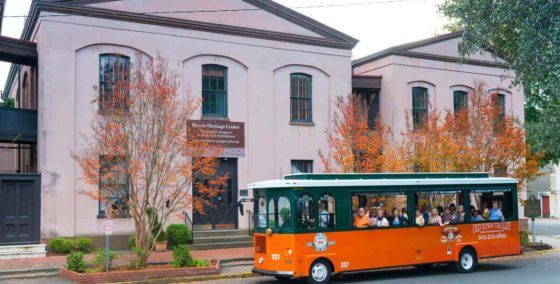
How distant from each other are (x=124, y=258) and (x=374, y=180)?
754 cm

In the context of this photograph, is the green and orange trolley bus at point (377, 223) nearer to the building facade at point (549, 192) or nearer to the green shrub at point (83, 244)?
the green shrub at point (83, 244)

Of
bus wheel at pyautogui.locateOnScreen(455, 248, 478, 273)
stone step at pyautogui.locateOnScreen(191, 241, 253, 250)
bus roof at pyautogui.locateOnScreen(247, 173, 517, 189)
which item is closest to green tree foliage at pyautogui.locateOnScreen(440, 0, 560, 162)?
bus roof at pyautogui.locateOnScreen(247, 173, 517, 189)

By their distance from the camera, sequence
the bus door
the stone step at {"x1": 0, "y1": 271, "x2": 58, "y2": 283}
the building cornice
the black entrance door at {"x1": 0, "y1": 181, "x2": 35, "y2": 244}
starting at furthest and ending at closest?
the building cornice, the black entrance door at {"x1": 0, "y1": 181, "x2": 35, "y2": 244}, the bus door, the stone step at {"x1": 0, "y1": 271, "x2": 58, "y2": 283}

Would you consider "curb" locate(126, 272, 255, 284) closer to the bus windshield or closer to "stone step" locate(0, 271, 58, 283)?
the bus windshield

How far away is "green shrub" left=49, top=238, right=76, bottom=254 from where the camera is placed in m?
20.0

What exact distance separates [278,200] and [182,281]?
322 centimetres

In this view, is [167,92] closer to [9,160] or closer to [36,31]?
[36,31]

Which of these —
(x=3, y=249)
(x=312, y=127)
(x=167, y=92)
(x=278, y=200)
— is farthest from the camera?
(x=312, y=127)

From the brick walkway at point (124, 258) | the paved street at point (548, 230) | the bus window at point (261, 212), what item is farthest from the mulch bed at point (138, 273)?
the paved street at point (548, 230)

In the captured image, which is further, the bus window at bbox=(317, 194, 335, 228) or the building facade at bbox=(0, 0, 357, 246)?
the building facade at bbox=(0, 0, 357, 246)

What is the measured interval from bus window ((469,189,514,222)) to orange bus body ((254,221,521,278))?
0.20 m

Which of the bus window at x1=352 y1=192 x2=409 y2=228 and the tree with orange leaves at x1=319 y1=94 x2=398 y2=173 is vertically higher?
the tree with orange leaves at x1=319 y1=94 x2=398 y2=173

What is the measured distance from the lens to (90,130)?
21.4 metres

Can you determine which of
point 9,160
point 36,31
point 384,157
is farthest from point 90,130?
point 9,160
